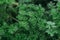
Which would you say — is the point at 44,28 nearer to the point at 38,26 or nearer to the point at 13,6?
the point at 38,26

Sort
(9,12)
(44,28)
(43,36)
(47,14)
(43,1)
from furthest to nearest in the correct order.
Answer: (43,1) → (9,12) → (47,14) → (43,36) → (44,28)

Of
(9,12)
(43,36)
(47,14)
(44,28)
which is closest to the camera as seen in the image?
(44,28)

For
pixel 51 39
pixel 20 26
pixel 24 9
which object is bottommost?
pixel 51 39

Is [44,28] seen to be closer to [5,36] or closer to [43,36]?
[43,36]

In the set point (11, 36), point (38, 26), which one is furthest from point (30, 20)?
point (11, 36)

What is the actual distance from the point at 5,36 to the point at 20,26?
0.20m

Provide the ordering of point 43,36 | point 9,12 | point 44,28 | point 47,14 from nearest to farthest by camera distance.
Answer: point 44,28, point 43,36, point 47,14, point 9,12

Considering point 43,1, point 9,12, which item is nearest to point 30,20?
point 9,12

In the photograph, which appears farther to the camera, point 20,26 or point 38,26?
point 20,26

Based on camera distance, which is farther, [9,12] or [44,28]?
[9,12]

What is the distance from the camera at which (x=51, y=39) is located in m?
2.16

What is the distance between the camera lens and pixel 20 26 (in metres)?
2.13

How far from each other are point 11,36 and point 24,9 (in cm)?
33

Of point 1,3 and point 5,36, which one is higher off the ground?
point 1,3
